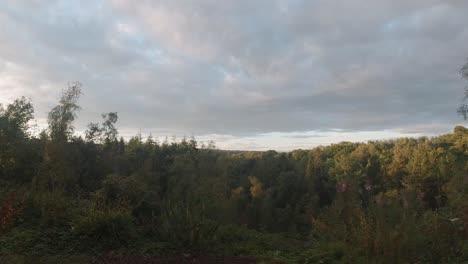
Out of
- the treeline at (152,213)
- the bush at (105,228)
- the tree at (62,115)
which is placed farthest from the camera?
the tree at (62,115)

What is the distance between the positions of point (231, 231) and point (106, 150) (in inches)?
515

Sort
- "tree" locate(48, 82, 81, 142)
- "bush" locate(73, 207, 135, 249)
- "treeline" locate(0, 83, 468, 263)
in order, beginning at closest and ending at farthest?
"treeline" locate(0, 83, 468, 263)
"bush" locate(73, 207, 135, 249)
"tree" locate(48, 82, 81, 142)

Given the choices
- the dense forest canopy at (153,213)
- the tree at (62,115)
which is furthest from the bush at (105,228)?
the tree at (62,115)

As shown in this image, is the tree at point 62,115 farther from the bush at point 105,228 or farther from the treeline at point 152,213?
the bush at point 105,228

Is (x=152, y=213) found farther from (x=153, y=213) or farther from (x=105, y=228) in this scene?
(x=105, y=228)

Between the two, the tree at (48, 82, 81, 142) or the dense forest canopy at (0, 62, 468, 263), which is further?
the tree at (48, 82, 81, 142)

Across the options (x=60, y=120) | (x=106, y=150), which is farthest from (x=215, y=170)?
(x=60, y=120)

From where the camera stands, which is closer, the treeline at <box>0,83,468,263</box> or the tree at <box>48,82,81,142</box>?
the treeline at <box>0,83,468,263</box>

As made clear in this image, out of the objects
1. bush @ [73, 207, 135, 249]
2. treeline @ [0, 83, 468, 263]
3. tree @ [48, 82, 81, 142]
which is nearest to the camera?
treeline @ [0, 83, 468, 263]

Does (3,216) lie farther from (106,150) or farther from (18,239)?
(106,150)

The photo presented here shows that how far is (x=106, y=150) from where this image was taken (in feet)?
61.3

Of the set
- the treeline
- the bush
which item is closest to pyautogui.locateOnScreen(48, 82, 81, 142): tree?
the treeline

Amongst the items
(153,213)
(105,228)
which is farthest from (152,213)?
(105,228)

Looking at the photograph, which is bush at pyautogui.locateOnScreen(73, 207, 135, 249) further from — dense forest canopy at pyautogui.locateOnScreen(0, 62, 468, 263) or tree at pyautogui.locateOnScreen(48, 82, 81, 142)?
tree at pyautogui.locateOnScreen(48, 82, 81, 142)
